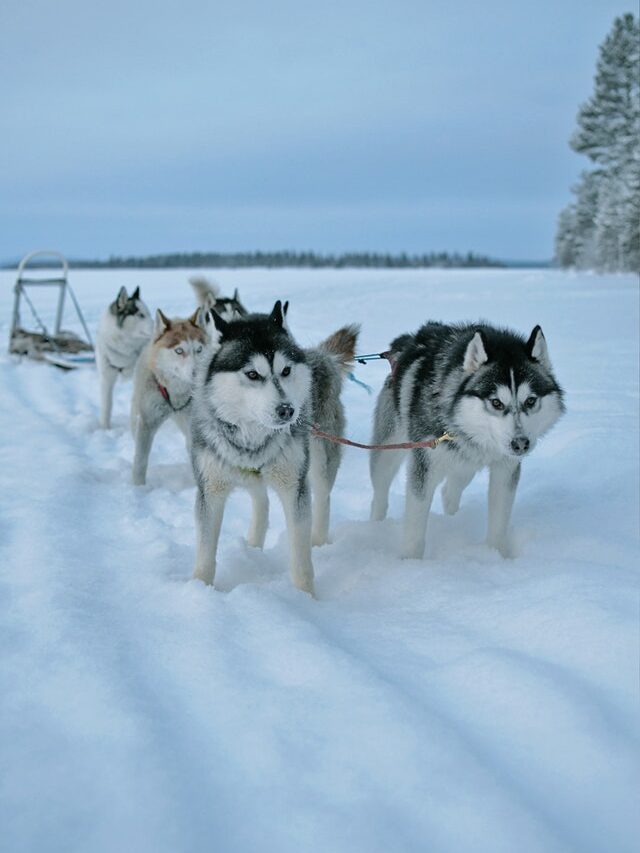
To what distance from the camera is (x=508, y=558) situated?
3801mm

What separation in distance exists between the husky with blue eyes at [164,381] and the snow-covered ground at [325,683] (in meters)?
0.80

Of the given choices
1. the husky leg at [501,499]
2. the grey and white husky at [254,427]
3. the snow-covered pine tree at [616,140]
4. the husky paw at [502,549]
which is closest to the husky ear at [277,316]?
the grey and white husky at [254,427]

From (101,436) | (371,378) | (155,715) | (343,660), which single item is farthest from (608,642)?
(371,378)

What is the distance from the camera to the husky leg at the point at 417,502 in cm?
365

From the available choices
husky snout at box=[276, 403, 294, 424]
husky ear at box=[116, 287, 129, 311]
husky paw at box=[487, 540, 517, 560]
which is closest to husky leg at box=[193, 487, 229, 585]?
husky snout at box=[276, 403, 294, 424]

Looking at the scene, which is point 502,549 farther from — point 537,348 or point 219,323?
point 219,323

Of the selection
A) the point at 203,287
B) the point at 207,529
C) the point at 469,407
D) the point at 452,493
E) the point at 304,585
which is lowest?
the point at 304,585

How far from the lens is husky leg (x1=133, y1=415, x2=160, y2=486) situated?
549 cm

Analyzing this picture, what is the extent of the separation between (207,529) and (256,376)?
82 cm

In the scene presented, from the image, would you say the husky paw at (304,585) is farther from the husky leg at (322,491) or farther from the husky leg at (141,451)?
the husky leg at (141,451)

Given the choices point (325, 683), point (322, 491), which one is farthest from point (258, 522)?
point (325, 683)

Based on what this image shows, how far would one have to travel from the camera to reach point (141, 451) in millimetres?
5508

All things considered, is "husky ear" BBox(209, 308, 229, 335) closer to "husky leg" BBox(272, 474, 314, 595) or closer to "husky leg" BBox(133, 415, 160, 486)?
"husky leg" BBox(272, 474, 314, 595)

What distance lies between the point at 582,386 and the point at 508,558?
15.0 ft
